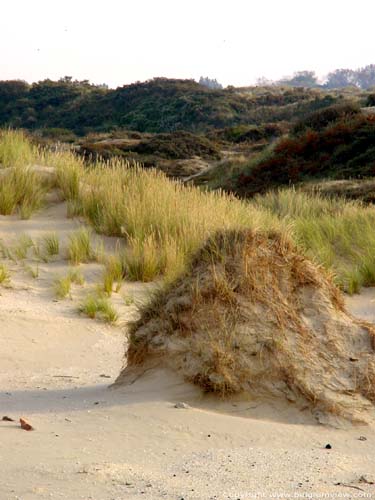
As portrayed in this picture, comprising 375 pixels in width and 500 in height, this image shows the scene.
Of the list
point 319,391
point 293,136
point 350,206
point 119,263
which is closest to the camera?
point 319,391

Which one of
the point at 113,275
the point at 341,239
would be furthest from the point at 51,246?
the point at 341,239

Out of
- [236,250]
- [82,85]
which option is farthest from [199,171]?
[82,85]

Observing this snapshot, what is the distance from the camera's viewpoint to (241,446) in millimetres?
4270

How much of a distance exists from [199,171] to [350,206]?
18.4 m

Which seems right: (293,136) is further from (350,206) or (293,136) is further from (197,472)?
(197,472)

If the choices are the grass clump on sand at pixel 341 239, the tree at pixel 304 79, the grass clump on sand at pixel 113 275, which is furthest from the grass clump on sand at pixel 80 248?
the tree at pixel 304 79

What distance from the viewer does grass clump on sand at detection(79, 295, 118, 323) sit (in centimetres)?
835

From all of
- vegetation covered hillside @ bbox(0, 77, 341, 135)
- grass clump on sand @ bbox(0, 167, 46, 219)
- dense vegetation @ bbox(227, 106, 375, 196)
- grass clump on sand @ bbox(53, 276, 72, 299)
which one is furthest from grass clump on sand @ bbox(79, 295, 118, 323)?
vegetation covered hillside @ bbox(0, 77, 341, 135)

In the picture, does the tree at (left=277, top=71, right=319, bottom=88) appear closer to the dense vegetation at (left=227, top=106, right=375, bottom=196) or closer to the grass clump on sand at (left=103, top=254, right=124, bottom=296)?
the dense vegetation at (left=227, top=106, right=375, bottom=196)

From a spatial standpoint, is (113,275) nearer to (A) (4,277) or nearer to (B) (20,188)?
(A) (4,277)

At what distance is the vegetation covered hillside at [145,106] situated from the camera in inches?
2224

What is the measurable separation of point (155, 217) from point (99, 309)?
7.28 feet

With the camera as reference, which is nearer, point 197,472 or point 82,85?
point 197,472

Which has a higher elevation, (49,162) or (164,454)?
(49,162)
